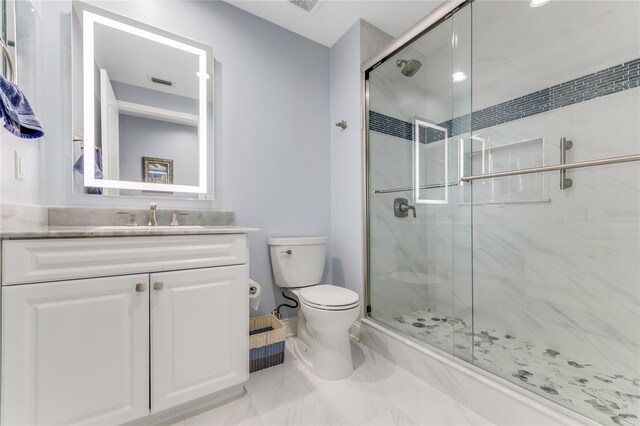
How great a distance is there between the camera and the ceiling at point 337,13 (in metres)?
1.81

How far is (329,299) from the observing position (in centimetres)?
146

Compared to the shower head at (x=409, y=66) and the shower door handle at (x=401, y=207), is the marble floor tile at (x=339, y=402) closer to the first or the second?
the shower door handle at (x=401, y=207)

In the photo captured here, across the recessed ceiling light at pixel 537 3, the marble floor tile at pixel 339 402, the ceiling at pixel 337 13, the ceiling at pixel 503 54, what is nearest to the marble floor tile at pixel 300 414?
the marble floor tile at pixel 339 402

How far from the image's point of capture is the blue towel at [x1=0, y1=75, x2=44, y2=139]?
89cm

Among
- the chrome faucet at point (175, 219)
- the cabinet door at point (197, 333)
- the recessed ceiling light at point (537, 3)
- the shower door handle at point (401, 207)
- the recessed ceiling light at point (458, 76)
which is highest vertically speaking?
the recessed ceiling light at point (537, 3)

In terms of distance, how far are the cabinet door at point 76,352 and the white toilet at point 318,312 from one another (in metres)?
0.79

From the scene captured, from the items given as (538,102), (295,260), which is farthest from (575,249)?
(295,260)

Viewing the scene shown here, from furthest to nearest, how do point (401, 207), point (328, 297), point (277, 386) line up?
point (401, 207), point (328, 297), point (277, 386)

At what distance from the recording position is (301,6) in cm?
182

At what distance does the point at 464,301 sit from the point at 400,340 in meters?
0.48

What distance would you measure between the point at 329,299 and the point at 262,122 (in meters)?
1.30

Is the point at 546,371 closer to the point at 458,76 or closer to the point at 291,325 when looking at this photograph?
the point at 291,325

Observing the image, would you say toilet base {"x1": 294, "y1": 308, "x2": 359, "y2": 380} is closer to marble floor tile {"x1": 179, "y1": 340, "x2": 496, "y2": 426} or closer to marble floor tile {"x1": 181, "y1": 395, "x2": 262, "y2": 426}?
marble floor tile {"x1": 179, "y1": 340, "x2": 496, "y2": 426}

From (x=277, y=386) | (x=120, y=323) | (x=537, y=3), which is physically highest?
(x=537, y=3)
